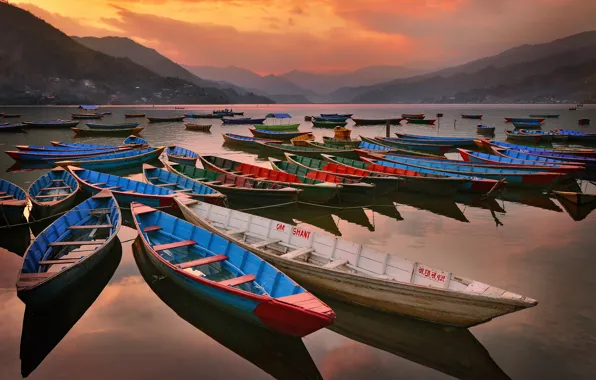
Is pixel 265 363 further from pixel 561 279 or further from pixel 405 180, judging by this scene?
pixel 405 180

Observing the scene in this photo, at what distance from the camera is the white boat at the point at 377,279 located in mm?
7723

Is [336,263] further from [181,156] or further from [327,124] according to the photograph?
[327,124]

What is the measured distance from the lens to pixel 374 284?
28.2 feet

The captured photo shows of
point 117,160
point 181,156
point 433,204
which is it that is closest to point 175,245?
point 433,204

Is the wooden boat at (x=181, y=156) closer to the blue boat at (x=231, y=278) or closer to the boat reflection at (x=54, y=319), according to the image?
the blue boat at (x=231, y=278)

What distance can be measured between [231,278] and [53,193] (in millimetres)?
13993

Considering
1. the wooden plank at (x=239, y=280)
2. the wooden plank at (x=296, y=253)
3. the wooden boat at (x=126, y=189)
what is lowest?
the wooden boat at (x=126, y=189)

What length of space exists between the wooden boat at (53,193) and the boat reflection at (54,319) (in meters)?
A: 5.34

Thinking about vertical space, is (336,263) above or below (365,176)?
below

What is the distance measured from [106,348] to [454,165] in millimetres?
22463

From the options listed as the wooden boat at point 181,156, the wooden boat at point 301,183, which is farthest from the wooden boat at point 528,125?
the wooden boat at point 301,183

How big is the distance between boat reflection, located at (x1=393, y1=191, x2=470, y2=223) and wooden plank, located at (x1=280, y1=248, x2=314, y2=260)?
394 inches

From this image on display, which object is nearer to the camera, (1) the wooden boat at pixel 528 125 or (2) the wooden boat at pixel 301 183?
(2) the wooden boat at pixel 301 183

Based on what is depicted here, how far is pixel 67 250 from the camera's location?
1196 cm
